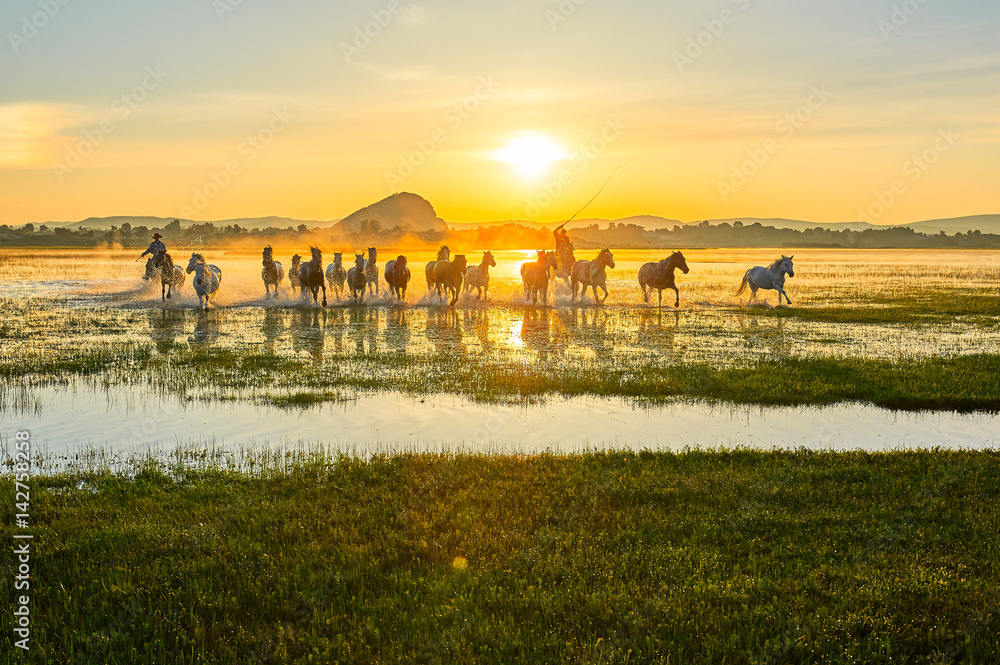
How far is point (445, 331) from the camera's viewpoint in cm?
2398

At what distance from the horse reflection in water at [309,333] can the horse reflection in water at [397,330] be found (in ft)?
6.80

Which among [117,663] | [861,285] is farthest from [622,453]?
[861,285]

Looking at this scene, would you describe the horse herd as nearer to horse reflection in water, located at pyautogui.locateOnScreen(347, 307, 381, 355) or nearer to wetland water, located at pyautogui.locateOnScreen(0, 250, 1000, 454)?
wetland water, located at pyautogui.locateOnScreen(0, 250, 1000, 454)

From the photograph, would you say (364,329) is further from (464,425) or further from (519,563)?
(519,563)

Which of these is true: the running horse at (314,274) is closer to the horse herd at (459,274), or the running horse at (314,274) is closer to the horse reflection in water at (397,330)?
the horse herd at (459,274)

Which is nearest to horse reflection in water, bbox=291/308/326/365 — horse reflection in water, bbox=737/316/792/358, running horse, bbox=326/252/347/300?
running horse, bbox=326/252/347/300

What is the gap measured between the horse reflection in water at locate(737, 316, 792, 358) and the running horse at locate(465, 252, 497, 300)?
13.1m

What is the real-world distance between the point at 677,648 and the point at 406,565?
259 cm

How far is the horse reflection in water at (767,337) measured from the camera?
64.5ft

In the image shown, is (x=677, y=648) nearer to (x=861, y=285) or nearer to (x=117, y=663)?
(x=117, y=663)

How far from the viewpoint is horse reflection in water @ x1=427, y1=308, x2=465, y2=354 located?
20.4m

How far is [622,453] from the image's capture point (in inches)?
392

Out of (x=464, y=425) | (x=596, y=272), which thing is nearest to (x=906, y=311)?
(x=596, y=272)

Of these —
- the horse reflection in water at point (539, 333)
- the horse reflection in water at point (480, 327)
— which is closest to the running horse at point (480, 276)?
the horse reflection in water at point (480, 327)
